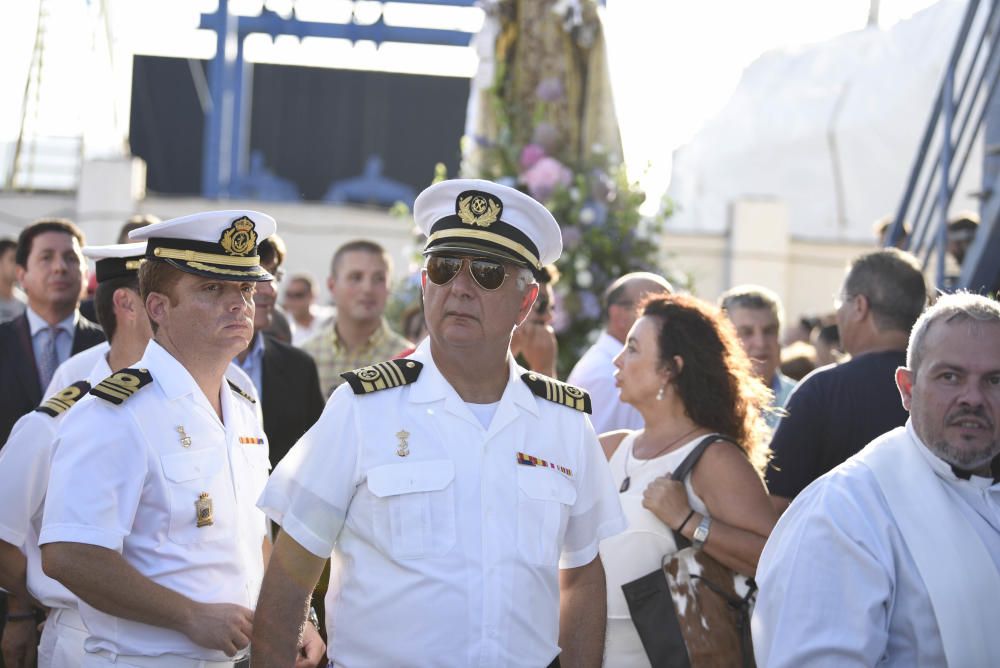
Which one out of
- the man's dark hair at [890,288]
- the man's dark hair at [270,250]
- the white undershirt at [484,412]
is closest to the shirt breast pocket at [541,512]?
the white undershirt at [484,412]

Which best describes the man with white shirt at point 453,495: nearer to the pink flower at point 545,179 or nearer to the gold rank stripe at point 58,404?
the gold rank stripe at point 58,404

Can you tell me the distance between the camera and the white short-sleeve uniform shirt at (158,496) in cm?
313

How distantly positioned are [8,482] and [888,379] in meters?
2.99

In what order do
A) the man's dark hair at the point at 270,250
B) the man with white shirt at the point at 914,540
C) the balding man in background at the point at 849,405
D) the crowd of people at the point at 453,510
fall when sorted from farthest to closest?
the man's dark hair at the point at 270,250 → the balding man in background at the point at 849,405 → the crowd of people at the point at 453,510 → the man with white shirt at the point at 914,540

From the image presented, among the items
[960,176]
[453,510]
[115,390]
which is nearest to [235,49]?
[960,176]

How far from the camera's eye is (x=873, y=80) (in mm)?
28766

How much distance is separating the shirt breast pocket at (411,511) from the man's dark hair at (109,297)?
1410 mm

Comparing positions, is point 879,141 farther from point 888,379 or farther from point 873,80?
point 888,379

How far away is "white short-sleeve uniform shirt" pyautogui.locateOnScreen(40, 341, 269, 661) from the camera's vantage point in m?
3.13

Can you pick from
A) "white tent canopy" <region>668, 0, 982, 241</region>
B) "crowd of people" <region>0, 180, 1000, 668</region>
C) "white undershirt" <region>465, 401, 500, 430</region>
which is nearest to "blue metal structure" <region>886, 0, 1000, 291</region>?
"crowd of people" <region>0, 180, 1000, 668</region>

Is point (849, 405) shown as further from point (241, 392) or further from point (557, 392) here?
point (241, 392)

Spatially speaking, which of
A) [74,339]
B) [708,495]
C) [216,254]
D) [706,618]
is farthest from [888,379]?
[74,339]

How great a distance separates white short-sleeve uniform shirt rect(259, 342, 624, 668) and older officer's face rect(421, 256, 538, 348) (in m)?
0.13

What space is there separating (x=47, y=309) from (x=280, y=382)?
1.07 m
